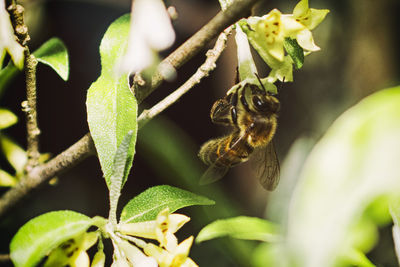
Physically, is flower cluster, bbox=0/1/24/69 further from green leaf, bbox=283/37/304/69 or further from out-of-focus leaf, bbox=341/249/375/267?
out-of-focus leaf, bbox=341/249/375/267

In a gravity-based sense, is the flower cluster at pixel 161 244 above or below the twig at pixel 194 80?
below

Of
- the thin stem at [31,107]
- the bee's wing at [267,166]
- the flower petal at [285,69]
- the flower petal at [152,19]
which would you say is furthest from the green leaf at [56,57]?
the bee's wing at [267,166]

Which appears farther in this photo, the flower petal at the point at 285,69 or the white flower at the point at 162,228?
the flower petal at the point at 285,69

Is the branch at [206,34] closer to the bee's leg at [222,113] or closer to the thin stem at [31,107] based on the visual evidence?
the thin stem at [31,107]

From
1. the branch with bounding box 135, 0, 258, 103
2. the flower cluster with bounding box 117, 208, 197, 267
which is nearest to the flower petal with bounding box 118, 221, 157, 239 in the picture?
the flower cluster with bounding box 117, 208, 197, 267

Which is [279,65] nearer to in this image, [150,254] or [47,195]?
[150,254]

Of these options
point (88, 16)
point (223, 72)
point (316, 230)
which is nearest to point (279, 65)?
point (316, 230)

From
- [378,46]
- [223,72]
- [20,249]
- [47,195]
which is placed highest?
[20,249]
